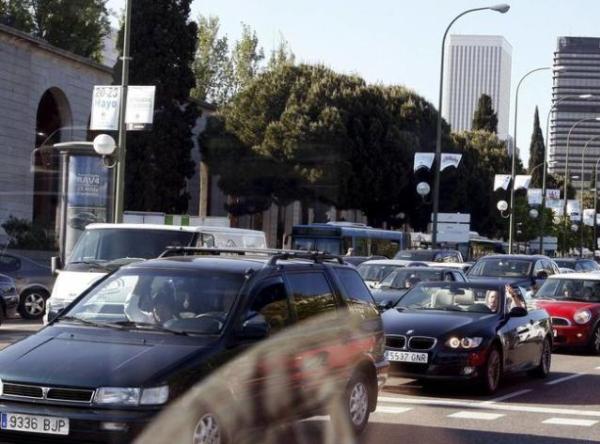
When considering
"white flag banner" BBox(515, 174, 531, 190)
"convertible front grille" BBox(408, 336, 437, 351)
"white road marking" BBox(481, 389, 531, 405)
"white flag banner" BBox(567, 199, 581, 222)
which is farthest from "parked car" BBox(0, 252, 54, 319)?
"white flag banner" BBox(567, 199, 581, 222)

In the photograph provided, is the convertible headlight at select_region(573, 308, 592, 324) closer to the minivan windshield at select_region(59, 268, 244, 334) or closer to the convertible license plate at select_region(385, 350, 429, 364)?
the convertible license plate at select_region(385, 350, 429, 364)

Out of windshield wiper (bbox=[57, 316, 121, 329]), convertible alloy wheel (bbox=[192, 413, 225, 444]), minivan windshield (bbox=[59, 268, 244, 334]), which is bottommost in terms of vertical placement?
convertible alloy wheel (bbox=[192, 413, 225, 444])

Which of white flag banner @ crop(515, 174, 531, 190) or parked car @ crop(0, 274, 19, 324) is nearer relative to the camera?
parked car @ crop(0, 274, 19, 324)

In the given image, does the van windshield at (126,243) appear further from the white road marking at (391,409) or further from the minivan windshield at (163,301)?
the minivan windshield at (163,301)

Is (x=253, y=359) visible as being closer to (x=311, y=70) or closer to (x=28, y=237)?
(x=28, y=237)

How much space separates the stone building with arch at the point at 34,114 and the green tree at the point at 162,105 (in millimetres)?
3324

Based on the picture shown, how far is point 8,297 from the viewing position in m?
23.0

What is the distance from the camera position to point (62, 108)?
5106cm

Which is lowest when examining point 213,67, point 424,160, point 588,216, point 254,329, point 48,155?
point 254,329

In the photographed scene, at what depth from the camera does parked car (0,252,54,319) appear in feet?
82.4

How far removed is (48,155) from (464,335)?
118 feet

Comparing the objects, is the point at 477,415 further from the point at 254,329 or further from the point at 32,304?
the point at 32,304

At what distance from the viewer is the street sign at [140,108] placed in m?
24.6

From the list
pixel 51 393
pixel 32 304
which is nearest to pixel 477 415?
pixel 51 393
